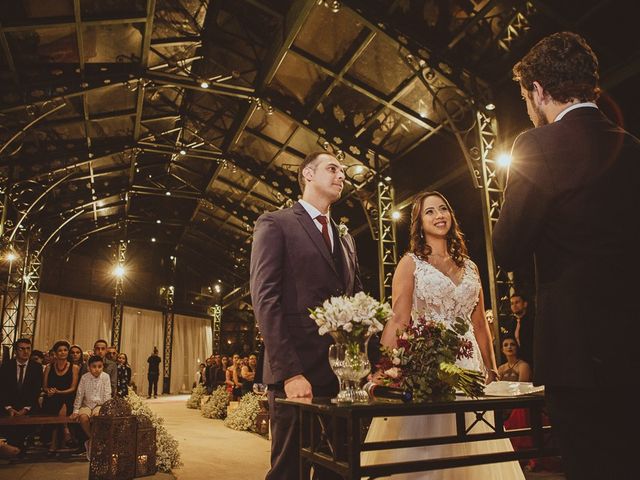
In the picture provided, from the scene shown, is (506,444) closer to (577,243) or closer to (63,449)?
(577,243)

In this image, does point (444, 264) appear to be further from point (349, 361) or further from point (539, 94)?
point (539, 94)

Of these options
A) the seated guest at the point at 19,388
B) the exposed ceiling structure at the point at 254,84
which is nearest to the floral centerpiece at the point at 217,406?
the exposed ceiling structure at the point at 254,84

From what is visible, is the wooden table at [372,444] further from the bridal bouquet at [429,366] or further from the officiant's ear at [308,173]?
the officiant's ear at [308,173]

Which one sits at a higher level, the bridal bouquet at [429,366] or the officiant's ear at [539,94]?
the officiant's ear at [539,94]

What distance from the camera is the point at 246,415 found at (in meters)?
10.4

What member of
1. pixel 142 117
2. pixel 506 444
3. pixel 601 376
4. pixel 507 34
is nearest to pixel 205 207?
pixel 142 117

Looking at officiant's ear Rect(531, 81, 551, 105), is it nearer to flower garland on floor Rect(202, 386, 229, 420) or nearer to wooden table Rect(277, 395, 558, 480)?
wooden table Rect(277, 395, 558, 480)

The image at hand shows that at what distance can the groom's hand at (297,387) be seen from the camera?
2119mm

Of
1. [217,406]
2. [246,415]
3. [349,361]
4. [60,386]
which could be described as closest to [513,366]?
[349,361]

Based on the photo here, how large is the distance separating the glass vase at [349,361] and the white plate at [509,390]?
0.54 meters

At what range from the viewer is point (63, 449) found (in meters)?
7.95

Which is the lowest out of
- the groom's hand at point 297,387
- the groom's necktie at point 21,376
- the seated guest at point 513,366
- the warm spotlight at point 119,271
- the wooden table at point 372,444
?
the wooden table at point 372,444

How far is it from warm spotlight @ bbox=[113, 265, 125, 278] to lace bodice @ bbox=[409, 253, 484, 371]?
19.8 m

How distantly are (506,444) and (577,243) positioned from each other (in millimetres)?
1631
